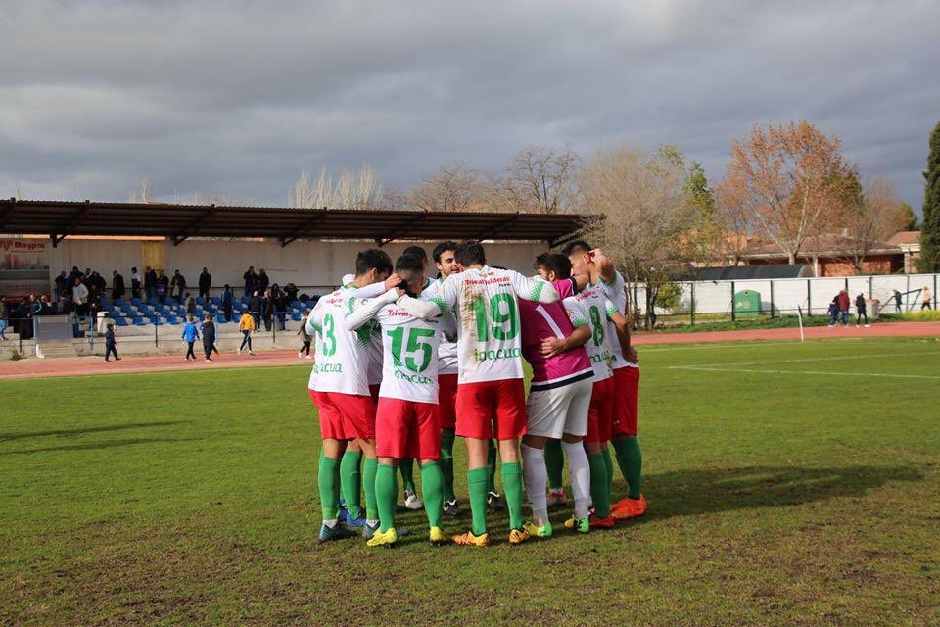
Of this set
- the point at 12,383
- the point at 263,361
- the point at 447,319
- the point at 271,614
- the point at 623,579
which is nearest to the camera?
the point at 271,614

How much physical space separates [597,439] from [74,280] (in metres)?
40.5

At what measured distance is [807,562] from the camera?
6539mm

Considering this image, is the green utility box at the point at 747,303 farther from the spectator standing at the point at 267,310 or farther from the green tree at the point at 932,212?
the spectator standing at the point at 267,310

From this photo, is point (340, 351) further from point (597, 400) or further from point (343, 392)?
point (597, 400)

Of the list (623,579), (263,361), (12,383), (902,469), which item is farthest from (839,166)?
(623,579)

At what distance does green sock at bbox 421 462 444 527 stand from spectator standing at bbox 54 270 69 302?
1576 inches

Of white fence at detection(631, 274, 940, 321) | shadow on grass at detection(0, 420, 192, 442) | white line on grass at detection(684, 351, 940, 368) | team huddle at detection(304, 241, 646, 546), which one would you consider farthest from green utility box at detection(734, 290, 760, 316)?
team huddle at detection(304, 241, 646, 546)

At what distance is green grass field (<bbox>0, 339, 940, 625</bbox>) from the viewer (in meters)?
5.76

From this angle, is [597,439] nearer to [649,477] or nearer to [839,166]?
[649,477]

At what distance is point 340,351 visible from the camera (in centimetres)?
776

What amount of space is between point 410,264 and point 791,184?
76.4 metres

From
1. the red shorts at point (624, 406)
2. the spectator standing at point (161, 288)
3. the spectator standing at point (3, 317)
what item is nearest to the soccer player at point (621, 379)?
the red shorts at point (624, 406)

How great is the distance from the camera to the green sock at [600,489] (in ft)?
25.7

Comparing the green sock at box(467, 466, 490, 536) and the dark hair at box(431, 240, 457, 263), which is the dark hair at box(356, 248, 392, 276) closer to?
the dark hair at box(431, 240, 457, 263)
